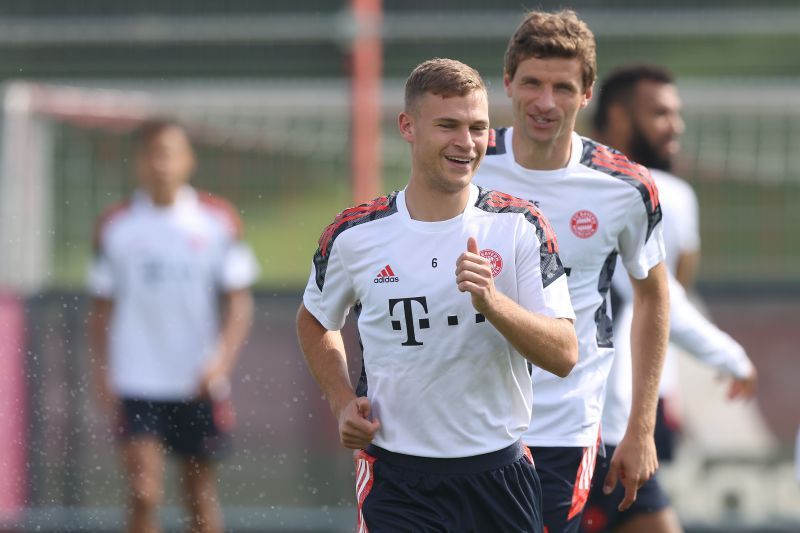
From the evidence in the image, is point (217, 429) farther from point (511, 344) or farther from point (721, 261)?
point (511, 344)

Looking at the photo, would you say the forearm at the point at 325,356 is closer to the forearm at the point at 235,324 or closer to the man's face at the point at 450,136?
the man's face at the point at 450,136

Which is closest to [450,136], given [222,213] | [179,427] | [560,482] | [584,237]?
[584,237]

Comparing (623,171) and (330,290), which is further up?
(623,171)

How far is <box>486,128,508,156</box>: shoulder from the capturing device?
4445 mm

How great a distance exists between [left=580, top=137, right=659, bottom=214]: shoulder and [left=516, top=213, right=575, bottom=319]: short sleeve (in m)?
0.62

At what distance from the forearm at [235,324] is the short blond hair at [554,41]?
3.91 m

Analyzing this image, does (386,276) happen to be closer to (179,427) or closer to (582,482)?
(582,482)

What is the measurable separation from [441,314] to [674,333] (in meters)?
1.96

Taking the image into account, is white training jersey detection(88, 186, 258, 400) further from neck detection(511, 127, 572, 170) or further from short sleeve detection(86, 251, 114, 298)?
neck detection(511, 127, 572, 170)

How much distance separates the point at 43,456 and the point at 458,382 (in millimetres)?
4520

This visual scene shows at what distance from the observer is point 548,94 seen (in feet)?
13.8

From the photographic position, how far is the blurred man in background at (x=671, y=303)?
5.04 meters

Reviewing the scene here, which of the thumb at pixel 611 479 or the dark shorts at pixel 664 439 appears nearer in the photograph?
the thumb at pixel 611 479

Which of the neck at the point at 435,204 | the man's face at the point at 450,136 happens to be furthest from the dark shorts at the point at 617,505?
the man's face at the point at 450,136
